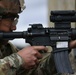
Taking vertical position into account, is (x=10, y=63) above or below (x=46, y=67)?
above

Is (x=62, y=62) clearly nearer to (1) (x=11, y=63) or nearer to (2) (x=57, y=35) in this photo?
(2) (x=57, y=35)

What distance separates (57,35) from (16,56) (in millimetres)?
501

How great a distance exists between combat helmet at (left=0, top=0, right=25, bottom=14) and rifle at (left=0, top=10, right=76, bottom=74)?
26 centimetres

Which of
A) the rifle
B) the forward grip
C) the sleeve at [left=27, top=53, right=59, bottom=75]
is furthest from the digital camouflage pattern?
the sleeve at [left=27, top=53, right=59, bottom=75]

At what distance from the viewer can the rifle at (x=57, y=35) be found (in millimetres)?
7535

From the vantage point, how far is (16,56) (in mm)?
7434

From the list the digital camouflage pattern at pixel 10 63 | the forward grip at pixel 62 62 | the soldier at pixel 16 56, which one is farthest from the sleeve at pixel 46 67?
the digital camouflage pattern at pixel 10 63

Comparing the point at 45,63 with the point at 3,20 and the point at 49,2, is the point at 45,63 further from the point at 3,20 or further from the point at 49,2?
the point at 49,2

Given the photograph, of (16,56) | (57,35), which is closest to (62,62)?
(57,35)

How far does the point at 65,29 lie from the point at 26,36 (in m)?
0.42

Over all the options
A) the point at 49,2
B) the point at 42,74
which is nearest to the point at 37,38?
the point at 42,74

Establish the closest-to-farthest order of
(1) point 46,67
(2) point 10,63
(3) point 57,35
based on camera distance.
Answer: (2) point 10,63 < (3) point 57,35 < (1) point 46,67

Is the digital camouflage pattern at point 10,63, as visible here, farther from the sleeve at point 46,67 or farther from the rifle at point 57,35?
the sleeve at point 46,67

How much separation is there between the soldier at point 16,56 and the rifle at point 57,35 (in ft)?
0.30
